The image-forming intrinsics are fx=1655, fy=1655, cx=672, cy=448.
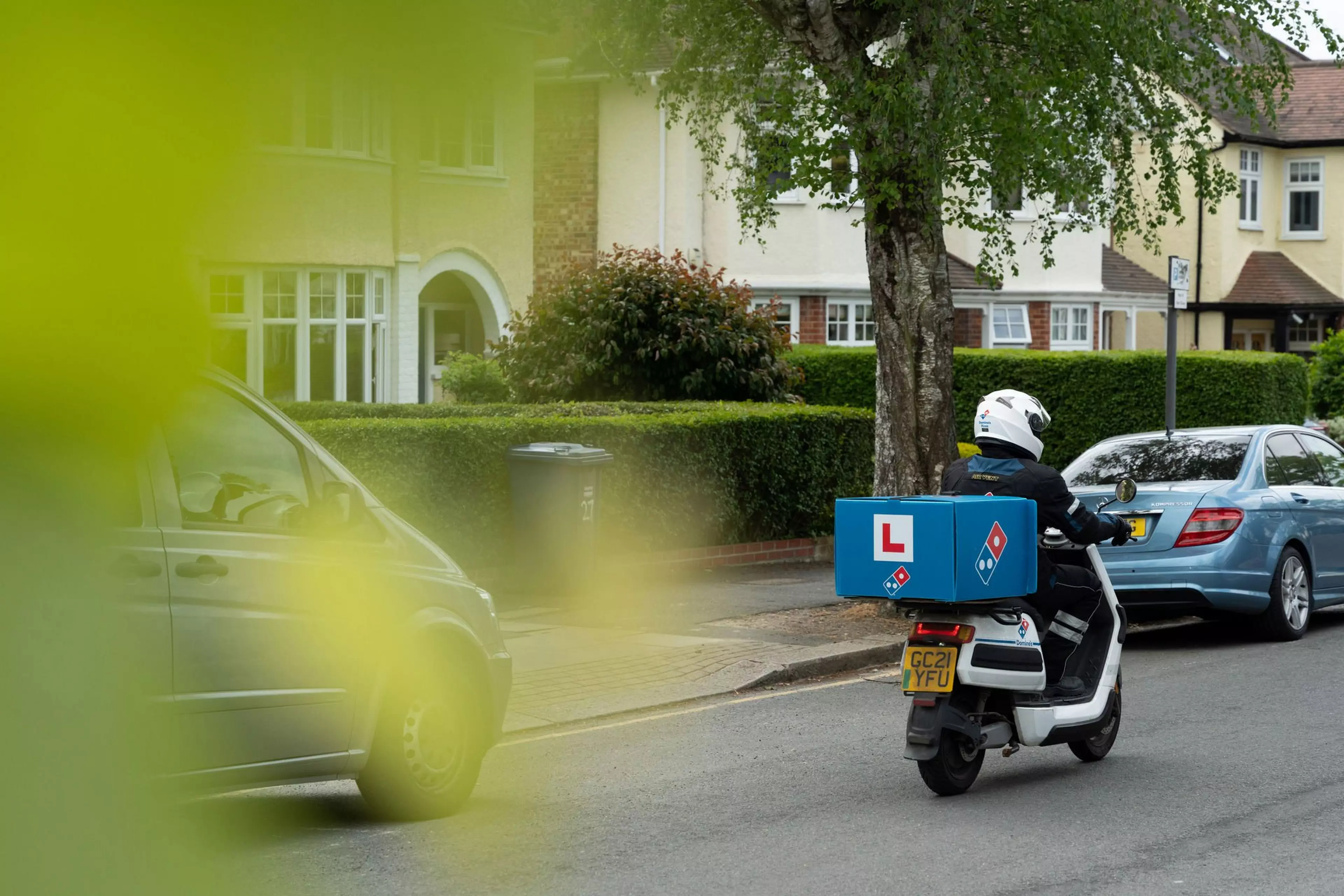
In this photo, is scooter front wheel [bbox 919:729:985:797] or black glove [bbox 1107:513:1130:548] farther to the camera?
black glove [bbox 1107:513:1130:548]

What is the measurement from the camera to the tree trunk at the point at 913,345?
12.2 meters

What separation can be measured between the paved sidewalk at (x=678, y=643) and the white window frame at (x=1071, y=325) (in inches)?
847

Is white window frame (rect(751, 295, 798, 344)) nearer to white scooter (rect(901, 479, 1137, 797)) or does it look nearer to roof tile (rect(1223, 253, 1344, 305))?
roof tile (rect(1223, 253, 1344, 305))

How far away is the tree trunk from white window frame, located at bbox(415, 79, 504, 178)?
11.2m

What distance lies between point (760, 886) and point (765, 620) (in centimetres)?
655

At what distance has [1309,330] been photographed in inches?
1684

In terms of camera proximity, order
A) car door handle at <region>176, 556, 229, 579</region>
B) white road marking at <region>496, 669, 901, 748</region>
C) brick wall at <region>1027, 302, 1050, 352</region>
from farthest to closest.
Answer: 1. brick wall at <region>1027, 302, 1050, 352</region>
2. white road marking at <region>496, 669, 901, 748</region>
3. car door handle at <region>176, 556, 229, 579</region>

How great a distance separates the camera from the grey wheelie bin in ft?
42.7

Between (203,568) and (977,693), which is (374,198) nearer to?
(203,568)

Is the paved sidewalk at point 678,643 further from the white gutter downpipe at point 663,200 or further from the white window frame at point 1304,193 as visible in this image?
the white window frame at point 1304,193

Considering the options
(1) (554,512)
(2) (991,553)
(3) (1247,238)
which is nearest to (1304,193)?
(3) (1247,238)

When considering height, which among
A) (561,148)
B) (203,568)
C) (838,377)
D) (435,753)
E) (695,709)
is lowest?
(695,709)

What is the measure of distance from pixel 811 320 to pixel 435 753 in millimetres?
24230

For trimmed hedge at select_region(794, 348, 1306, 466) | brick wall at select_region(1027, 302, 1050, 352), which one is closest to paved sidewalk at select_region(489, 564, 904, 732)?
trimmed hedge at select_region(794, 348, 1306, 466)
